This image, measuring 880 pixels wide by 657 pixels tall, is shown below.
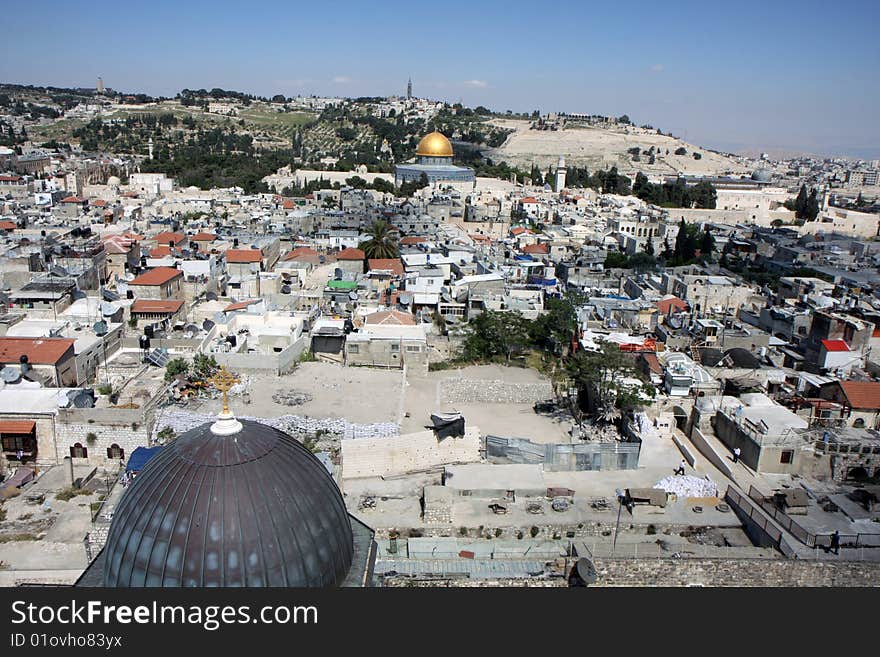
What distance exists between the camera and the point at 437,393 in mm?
18453

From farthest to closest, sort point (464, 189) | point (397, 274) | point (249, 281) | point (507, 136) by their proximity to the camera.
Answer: point (507, 136), point (464, 189), point (397, 274), point (249, 281)

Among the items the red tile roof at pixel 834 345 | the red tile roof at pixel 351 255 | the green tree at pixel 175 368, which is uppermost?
the red tile roof at pixel 351 255

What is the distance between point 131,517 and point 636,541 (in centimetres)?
868

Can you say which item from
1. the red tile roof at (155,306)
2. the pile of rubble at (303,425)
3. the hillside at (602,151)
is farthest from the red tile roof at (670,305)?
the hillside at (602,151)

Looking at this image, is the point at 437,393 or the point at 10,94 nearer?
the point at 437,393

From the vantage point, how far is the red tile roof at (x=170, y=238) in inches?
1263

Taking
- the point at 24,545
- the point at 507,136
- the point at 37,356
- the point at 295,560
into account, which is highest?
the point at 507,136

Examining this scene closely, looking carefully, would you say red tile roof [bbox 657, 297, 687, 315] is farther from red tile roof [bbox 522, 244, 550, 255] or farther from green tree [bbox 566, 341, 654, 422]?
red tile roof [bbox 522, 244, 550, 255]

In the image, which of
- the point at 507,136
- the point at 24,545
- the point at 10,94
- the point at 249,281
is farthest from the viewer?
the point at 10,94

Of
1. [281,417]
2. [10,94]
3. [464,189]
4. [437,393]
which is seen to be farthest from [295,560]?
Answer: [10,94]

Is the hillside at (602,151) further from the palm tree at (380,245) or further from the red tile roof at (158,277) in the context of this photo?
the red tile roof at (158,277)

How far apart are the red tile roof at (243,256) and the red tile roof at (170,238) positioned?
4.99 meters

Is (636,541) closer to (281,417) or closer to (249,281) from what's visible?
(281,417)

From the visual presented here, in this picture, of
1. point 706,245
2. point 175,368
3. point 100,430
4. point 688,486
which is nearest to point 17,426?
point 100,430
